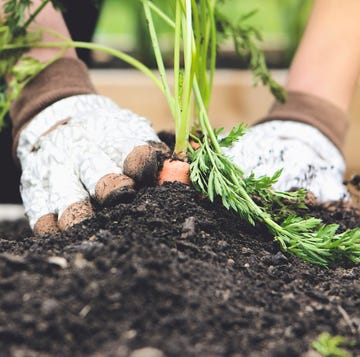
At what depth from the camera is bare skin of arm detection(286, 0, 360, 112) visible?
2.11 metres

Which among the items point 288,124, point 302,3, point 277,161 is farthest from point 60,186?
point 302,3

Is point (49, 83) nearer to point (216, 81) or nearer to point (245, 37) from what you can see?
point (245, 37)

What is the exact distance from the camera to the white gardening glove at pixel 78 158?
133cm

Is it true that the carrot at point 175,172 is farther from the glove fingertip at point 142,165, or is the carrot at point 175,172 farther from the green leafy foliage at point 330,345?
the green leafy foliage at point 330,345

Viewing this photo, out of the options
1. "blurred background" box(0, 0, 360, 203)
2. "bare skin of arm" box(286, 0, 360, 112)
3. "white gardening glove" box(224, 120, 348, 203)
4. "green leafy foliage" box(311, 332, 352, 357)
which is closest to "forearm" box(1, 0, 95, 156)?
"blurred background" box(0, 0, 360, 203)

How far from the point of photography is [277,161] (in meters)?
1.71

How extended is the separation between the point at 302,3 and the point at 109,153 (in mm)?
3047

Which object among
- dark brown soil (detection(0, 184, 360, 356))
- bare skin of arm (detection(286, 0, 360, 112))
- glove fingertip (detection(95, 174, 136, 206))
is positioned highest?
bare skin of arm (detection(286, 0, 360, 112))

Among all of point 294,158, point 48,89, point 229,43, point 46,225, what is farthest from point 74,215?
point 229,43

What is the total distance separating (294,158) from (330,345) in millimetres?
890

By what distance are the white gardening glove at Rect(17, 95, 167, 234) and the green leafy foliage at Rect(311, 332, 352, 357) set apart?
1.88 feet

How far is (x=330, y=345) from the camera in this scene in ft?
2.90

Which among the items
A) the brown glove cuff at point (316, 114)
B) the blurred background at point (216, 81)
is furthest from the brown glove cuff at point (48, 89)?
the brown glove cuff at point (316, 114)

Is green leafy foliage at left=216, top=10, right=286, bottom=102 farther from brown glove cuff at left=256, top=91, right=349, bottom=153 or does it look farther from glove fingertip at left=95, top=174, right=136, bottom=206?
glove fingertip at left=95, top=174, right=136, bottom=206
